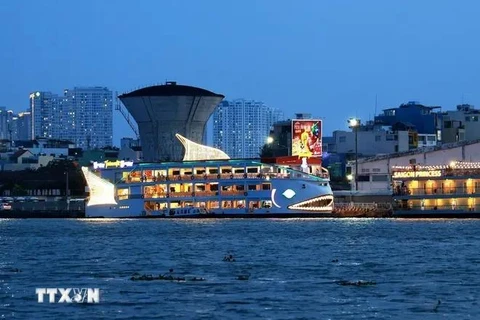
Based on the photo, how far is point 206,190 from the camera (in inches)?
5561

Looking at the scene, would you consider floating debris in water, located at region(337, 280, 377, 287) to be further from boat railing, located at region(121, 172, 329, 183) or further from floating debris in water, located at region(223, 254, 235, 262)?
boat railing, located at region(121, 172, 329, 183)

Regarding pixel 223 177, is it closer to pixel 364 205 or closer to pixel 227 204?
pixel 227 204

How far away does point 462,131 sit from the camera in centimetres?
19475

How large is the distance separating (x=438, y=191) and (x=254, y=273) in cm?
7507

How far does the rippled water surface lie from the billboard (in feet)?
161

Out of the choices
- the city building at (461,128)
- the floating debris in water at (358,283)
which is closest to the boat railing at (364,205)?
the city building at (461,128)

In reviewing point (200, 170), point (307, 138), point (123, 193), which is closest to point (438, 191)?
point (307, 138)

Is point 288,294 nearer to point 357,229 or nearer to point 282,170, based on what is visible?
point 357,229

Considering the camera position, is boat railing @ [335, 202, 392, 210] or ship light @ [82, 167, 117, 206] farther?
ship light @ [82, 167, 117, 206]

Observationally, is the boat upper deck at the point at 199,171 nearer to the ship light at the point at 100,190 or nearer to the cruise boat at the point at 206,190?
the cruise boat at the point at 206,190

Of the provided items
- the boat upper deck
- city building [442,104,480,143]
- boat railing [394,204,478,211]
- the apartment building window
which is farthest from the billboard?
city building [442,104,480,143]

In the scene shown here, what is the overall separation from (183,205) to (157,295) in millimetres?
96173

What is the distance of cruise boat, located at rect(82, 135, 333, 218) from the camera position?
447 ft

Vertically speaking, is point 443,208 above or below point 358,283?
above
